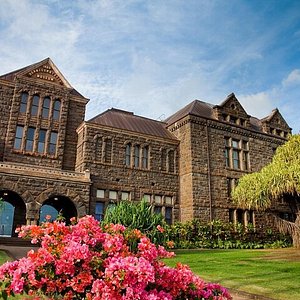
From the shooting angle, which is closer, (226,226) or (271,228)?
(226,226)

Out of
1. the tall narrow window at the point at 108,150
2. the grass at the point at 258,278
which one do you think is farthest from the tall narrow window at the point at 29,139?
the grass at the point at 258,278

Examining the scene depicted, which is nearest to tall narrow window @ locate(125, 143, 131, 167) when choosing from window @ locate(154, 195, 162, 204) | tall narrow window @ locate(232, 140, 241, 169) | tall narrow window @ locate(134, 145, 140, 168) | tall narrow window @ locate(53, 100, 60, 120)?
tall narrow window @ locate(134, 145, 140, 168)

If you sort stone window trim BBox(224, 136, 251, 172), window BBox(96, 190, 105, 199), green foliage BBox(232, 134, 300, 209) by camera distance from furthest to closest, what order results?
1. stone window trim BBox(224, 136, 251, 172)
2. window BBox(96, 190, 105, 199)
3. green foliage BBox(232, 134, 300, 209)

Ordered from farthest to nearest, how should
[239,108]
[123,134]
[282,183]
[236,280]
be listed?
[239,108]
[123,134]
[282,183]
[236,280]

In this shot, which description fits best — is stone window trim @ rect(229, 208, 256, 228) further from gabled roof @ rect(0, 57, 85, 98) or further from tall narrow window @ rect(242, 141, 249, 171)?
gabled roof @ rect(0, 57, 85, 98)

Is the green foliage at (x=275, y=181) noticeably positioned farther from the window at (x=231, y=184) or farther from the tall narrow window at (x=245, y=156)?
the tall narrow window at (x=245, y=156)

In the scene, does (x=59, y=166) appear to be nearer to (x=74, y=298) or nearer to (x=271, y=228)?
(x=271, y=228)

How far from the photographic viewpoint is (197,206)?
2356 centimetres

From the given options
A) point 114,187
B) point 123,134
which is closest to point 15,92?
point 123,134

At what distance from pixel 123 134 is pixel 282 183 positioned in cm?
1153

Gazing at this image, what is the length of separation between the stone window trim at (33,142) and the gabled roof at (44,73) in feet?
12.6

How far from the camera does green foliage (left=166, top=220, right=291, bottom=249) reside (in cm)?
2165

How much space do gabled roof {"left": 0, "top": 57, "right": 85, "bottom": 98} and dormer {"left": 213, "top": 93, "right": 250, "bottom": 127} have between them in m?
11.7

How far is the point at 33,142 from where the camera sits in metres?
23.2
